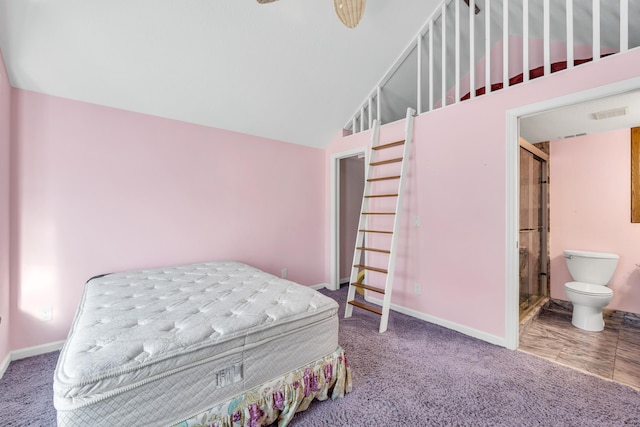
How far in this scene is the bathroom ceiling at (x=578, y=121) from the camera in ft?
7.10

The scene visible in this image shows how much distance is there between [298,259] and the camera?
365cm

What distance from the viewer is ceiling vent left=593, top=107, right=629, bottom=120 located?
232 centimetres

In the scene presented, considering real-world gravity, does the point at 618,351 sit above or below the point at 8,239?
below

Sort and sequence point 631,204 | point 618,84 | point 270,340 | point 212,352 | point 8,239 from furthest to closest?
point 631,204
point 8,239
point 618,84
point 270,340
point 212,352

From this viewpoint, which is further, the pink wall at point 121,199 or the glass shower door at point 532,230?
the glass shower door at point 532,230

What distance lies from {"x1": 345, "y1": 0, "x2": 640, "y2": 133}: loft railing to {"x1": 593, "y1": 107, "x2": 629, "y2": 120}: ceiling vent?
18.1 inches

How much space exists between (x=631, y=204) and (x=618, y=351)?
1591mm

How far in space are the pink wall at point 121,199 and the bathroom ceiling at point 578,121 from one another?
8.81 feet

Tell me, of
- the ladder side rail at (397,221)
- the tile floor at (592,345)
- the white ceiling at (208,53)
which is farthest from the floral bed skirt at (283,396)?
the white ceiling at (208,53)

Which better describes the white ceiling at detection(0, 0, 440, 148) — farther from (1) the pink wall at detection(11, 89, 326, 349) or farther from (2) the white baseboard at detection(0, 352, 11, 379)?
(2) the white baseboard at detection(0, 352, 11, 379)

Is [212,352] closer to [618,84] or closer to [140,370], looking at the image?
[140,370]

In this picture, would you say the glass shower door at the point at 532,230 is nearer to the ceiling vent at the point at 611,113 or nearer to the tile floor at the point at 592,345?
the tile floor at the point at 592,345

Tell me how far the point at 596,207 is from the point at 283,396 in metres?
3.76

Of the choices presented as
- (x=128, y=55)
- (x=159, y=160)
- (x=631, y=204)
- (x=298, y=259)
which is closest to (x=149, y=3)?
(x=128, y=55)
